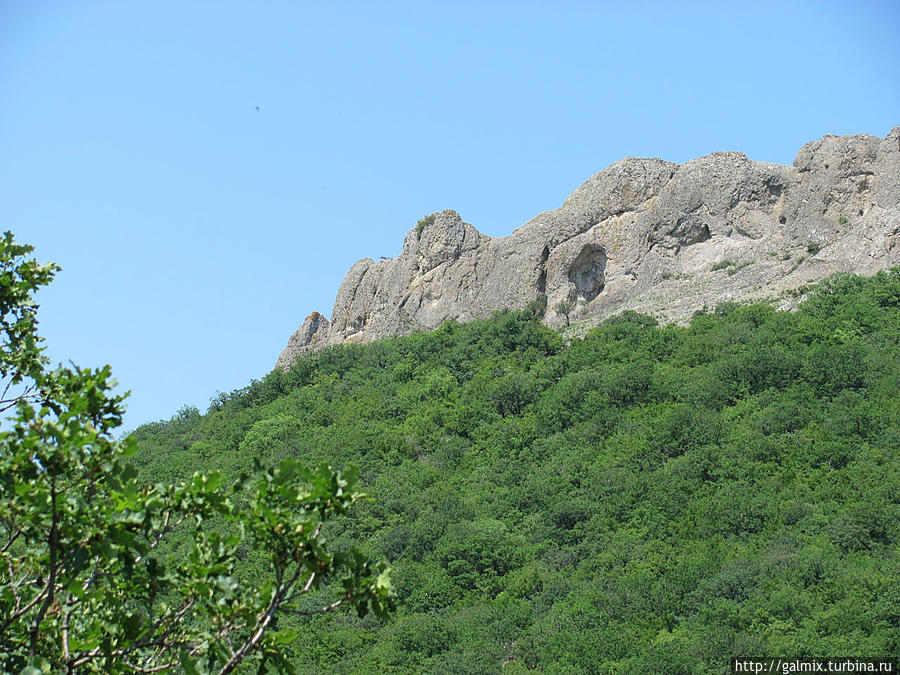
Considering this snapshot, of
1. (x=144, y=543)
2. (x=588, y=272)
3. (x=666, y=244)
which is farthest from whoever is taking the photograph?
(x=588, y=272)

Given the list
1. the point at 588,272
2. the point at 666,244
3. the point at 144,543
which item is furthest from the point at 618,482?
the point at 144,543

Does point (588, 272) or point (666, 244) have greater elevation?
point (588, 272)

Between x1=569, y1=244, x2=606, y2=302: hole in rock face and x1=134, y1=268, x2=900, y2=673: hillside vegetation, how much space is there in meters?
3.49

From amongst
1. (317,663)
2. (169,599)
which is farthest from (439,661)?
(169,599)

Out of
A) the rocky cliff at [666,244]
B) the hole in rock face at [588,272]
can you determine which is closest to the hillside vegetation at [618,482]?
the rocky cliff at [666,244]

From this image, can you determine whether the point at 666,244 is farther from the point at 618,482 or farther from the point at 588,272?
the point at 618,482

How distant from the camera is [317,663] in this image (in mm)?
30328

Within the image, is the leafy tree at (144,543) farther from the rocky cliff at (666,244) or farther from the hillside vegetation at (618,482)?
the rocky cliff at (666,244)

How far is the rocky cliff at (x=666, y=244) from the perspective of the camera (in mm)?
48062

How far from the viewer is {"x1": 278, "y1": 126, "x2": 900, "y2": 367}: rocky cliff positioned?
48.1m

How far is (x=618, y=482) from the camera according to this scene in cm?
3769

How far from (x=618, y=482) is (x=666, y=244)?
19537 mm

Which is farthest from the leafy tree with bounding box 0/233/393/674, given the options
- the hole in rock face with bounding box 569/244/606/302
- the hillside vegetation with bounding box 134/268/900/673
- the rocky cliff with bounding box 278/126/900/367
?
the hole in rock face with bounding box 569/244/606/302

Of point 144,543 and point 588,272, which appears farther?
point 588,272
